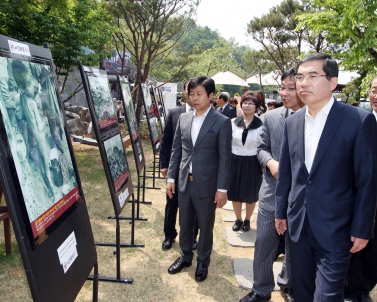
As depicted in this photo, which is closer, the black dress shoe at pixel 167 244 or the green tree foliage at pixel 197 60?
the black dress shoe at pixel 167 244

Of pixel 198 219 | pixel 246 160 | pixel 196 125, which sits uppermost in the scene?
pixel 196 125

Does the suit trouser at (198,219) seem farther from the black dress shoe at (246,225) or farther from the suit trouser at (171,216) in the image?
the black dress shoe at (246,225)

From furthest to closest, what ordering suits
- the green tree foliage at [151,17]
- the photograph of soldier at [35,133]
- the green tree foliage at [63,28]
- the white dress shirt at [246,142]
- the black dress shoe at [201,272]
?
the green tree foliage at [151,17], the green tree foliage at [63,28], the white dress shirt at [246,142], the black dress shoe at [201,272], the photograph of soldier at [35,133]

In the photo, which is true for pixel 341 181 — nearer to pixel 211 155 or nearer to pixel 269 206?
pixel 269 206

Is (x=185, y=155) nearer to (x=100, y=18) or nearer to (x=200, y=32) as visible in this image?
(x=100, y=18)


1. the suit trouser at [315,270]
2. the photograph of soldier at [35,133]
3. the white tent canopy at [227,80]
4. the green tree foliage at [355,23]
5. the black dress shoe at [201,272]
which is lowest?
the black dress shoe at [201,272]

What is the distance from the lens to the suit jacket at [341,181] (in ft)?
6.01

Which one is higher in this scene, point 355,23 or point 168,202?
point 355,23

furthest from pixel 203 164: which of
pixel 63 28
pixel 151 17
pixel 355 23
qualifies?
pixel 151 17

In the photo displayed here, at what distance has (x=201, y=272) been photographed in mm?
3168

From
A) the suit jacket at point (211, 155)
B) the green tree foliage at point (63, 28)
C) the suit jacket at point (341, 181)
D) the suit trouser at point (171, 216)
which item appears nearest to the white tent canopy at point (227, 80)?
the green tree foliage at point (63, 28)

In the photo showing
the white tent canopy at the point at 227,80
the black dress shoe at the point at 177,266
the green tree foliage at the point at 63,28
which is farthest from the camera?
the white tent canopy at the point at 227,80

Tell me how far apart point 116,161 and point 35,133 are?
1.47 m

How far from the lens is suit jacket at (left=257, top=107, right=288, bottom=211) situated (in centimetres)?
267
